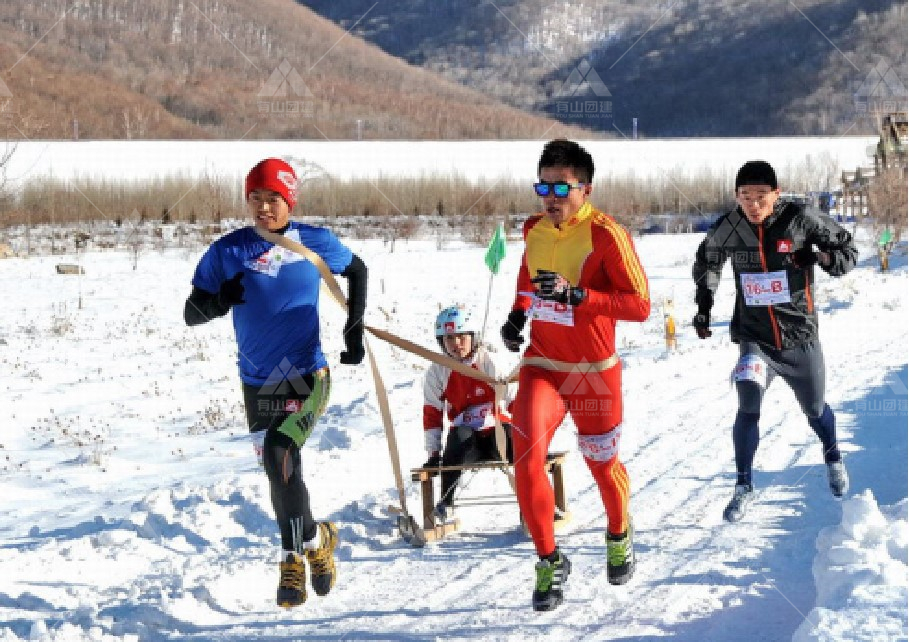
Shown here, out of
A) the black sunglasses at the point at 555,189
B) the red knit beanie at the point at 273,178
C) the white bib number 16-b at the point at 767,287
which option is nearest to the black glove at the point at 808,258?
the white bib number 16-b at the point at 767,287

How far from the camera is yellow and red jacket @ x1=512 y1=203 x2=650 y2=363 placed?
5734 mm

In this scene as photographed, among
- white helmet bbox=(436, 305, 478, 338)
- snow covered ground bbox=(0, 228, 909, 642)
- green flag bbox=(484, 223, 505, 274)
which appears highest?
green flag bbox=(484, 223, 505, 274)

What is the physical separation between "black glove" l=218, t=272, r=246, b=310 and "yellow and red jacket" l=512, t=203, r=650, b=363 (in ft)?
4.46

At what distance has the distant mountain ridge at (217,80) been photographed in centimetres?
6116

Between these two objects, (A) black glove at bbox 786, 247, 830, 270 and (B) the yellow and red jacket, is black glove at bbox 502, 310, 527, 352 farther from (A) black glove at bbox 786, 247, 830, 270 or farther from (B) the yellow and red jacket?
(A) black glove at bbox 786, 247, 830, 270

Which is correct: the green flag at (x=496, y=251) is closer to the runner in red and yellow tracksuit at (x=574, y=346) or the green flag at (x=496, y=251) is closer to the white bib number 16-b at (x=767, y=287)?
the runner in red and yellow tracksuit at (x=574, y=346)

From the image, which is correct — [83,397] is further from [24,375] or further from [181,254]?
[181,254]

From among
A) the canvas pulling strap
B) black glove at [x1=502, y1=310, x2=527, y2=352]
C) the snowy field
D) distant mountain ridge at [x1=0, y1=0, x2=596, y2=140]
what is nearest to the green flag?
the canvas pulling strap

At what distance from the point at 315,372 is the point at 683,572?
86.2 inches

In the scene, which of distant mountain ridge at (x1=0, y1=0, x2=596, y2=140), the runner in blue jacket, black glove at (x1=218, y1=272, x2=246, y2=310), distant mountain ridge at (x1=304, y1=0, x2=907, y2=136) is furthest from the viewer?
distant mountain ridge at (x1=304, y1=0, x2=907, y2=136)

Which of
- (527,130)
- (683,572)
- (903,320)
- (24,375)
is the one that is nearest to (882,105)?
(527,130)

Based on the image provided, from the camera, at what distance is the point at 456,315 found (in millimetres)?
7484

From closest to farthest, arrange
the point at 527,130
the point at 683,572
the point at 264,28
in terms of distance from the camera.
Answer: the point at 683,572, the point at 527,130, the point at 264,28

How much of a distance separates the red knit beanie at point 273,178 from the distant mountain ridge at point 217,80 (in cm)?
4883
